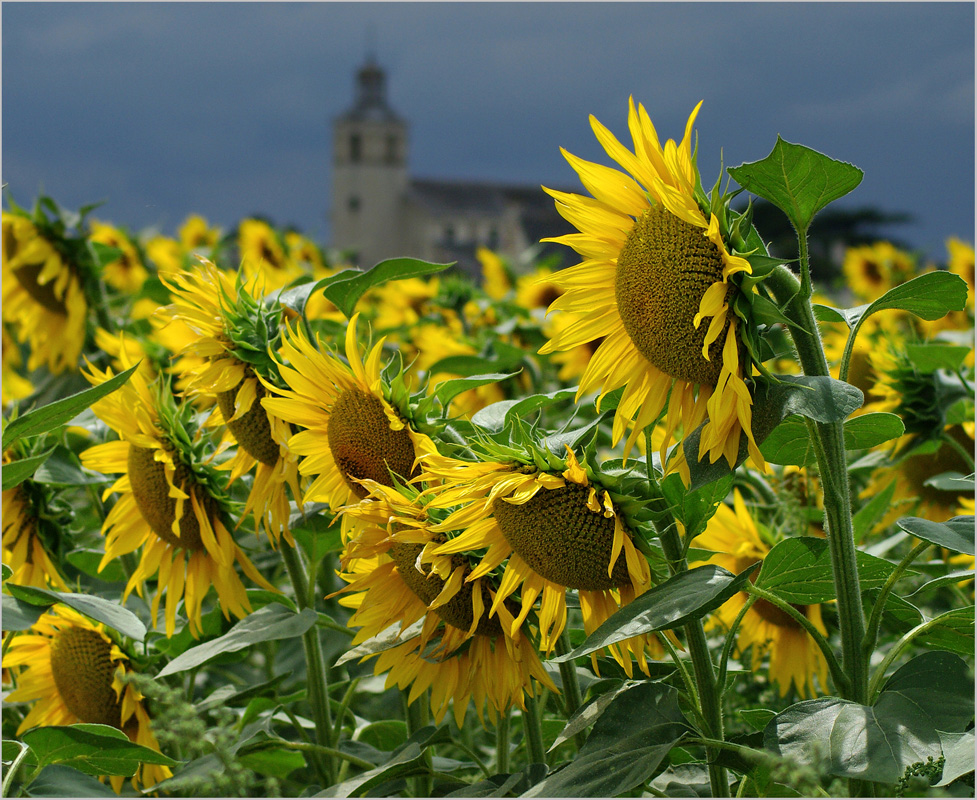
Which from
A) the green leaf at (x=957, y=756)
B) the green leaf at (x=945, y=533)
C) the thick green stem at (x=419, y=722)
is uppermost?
the green leaf at (x=945, y=533)

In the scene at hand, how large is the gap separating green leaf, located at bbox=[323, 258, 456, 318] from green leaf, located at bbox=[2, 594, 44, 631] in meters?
0.49

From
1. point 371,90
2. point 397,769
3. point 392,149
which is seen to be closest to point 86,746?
point 397,769

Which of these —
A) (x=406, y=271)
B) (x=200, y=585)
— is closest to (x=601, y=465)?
(x=406, y=271)

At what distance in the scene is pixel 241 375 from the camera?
104 centimetres

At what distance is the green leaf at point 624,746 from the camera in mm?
708

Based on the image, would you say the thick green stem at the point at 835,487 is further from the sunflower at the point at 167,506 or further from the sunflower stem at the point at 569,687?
the sunflower at the point at 167,506

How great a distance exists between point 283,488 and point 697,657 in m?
0.50

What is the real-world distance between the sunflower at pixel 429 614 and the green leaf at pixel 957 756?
31cm

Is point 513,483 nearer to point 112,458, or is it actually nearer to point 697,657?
point 697,657

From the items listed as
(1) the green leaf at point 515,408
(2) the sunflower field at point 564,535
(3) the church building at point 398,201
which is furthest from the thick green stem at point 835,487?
(3) the church building at point 398,201

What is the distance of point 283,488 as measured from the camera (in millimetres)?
1084

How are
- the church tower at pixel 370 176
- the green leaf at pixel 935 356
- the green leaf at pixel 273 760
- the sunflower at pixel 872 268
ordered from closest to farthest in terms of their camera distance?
the green leaf at pixel 273 760 < the green leaf at pixel 935 356 < the sunflower at pixel 872 268 < the church tower at pixel 370 176

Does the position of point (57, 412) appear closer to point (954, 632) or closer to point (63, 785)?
point (63, 785)

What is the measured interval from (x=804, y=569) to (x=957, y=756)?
0.18 metres
